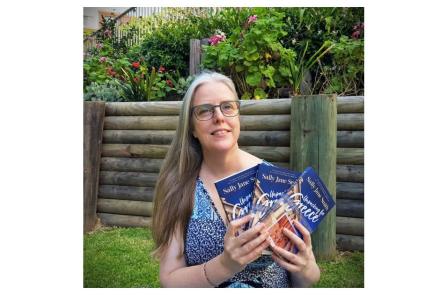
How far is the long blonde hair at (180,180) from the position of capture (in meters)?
1.78

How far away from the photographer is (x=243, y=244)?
164 centimetres

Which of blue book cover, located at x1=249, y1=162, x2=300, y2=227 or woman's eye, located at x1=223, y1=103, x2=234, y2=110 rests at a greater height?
woman's eye, located at x1=223, y1=103, x2=234, y2=110

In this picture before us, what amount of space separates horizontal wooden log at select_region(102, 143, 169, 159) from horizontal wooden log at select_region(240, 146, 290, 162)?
369 millimetres

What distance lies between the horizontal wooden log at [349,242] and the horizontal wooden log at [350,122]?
0.39 m

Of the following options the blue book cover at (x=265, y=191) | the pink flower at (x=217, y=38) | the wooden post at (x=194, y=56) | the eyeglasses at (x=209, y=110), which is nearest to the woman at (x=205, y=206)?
the eyeglasses at (x=209, y=110)

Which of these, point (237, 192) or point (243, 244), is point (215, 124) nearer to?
point (237, 192)

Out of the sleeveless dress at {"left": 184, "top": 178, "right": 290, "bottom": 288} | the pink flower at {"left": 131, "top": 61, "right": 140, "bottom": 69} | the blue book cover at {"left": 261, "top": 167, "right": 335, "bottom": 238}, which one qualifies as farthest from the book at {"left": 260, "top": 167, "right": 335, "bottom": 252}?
the pink flower at {"left": 131, "top": 61, "right": 140, "bottom": 69}

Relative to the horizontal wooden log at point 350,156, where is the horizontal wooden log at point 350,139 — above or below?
above

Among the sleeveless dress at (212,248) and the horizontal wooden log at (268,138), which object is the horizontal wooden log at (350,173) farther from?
the sleeveless dress at (212,248)

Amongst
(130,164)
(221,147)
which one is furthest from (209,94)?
(130,164)

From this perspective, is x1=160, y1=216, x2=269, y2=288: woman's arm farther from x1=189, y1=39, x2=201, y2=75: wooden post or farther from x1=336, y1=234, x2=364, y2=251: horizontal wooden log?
x1=189, y1=39, x2=201, y2=75: wooden post

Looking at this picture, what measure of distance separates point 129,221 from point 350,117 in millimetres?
931

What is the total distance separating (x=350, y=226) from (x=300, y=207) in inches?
14.0

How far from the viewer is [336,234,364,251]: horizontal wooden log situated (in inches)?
77.9
